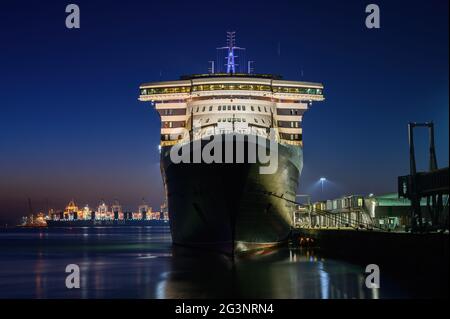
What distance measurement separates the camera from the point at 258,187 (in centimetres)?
3441

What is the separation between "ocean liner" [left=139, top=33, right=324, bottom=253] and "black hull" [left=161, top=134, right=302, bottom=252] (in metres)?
0.05

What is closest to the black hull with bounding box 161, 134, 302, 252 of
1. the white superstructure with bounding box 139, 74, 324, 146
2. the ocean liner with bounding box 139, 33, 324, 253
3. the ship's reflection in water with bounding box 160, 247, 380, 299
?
the ocean liner with bounding box 139, 33, 324, 253

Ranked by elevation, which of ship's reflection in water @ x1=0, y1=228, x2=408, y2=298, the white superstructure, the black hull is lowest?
ship's reflection in water @ x1=0, y1=228, x2=408, y2=298

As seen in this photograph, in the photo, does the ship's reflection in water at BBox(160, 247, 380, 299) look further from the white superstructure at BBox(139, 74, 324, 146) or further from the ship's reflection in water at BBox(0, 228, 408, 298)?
the white superstructure at BBox(139, 74, 324, 146)

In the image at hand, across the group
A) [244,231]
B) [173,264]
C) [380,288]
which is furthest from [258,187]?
[380,288]

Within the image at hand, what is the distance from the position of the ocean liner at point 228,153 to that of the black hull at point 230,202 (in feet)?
0.17

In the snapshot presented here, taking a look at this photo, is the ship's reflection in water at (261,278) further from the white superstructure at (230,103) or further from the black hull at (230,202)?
the white superstructure at (230,103)

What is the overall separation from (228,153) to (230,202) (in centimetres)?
261

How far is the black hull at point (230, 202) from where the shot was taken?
33312mm

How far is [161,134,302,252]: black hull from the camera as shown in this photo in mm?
33312

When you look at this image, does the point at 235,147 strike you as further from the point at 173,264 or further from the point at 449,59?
the point at 449,59

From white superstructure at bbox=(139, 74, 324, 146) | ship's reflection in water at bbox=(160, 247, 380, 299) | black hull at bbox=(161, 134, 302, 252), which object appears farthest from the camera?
white superstructure at bbox=(139, 74, 324, 146)

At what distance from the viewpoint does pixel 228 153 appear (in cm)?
3331

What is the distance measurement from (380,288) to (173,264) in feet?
51.4
